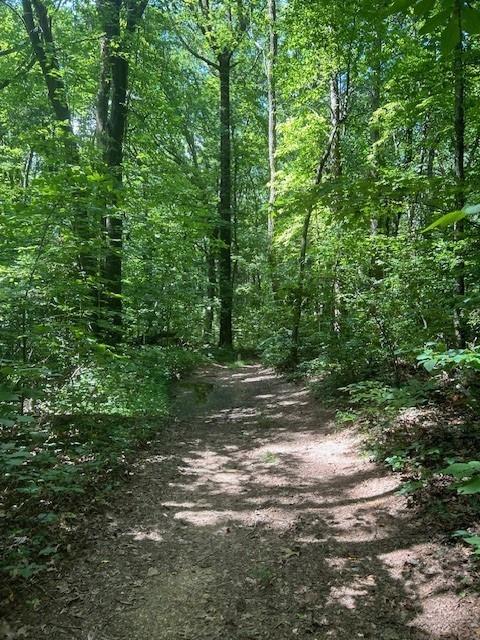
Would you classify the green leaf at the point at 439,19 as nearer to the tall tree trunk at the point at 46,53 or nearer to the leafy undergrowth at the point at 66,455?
the leafy undergrowth at the point at 66,455

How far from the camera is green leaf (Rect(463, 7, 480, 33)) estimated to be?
6.18 ft

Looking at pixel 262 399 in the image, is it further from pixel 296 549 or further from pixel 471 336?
pixel 296 549

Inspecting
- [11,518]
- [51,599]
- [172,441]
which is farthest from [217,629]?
[172,441]

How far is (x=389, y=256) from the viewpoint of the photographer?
8.12 m

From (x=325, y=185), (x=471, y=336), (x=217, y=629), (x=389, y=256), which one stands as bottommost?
(x=217, y=629)

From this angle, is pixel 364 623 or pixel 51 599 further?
pixel 51 599

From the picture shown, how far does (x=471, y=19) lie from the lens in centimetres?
189

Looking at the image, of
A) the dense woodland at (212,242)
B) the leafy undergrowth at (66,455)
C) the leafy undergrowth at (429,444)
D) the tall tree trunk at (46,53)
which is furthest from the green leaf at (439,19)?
the tall tree trunk at (46,53)

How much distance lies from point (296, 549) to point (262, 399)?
20.8ft

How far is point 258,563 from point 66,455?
2801mm

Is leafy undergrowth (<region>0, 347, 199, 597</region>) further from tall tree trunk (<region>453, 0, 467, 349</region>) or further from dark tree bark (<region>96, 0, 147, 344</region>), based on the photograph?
tall tree trunk (<region>453, 0, 467, 349</region>)

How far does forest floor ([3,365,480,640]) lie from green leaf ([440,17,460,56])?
3.41 meters

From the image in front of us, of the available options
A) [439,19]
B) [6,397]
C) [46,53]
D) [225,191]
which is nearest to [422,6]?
[439,19]

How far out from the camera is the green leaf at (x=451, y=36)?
1.81 meters
